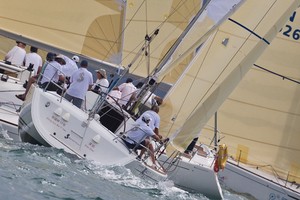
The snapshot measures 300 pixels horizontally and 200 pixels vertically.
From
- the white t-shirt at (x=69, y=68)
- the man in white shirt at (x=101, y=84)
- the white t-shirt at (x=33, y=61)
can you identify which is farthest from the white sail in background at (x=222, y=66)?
the white t-shirt at (x=33, y=61)

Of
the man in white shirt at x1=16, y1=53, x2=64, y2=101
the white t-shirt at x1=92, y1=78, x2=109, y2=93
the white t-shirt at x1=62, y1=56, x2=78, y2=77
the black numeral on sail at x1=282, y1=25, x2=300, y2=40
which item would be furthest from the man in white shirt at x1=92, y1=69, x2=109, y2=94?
the black numeral on sail at x1=282, y1=25, x2=300, y2=40

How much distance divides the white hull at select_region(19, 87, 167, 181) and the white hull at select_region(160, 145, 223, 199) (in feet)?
8.00

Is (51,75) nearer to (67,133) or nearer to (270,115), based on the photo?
(67,133)

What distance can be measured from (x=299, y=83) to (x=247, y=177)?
79.0 inches

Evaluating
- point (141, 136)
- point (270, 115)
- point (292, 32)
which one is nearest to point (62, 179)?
point (141, 136)

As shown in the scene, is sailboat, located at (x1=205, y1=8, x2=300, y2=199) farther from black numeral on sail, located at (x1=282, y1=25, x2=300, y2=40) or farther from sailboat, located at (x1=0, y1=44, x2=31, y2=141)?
sailboat, located at (x1=0, y1=44, x2=31, y2=141)

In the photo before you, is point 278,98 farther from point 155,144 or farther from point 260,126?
point 155,144

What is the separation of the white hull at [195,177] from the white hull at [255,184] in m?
1.94

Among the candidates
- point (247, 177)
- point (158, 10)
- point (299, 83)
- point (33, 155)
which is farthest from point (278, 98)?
point (33, 155)

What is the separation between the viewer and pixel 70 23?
→ 17.1 metres

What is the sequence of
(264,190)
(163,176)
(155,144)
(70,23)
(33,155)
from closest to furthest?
(33,155) → (163,176) → (155,144) → (264,190) → (70,23)

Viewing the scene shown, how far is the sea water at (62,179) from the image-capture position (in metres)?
9.02

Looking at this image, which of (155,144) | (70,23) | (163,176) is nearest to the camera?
(163,176)

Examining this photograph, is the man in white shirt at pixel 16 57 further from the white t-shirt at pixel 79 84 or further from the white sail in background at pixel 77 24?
the white sail in background at pixel 77 24
